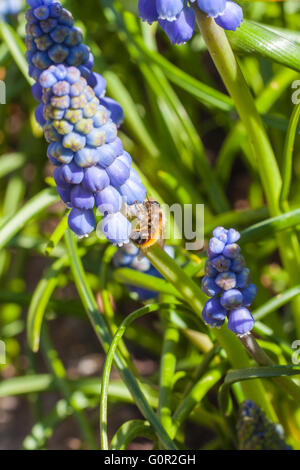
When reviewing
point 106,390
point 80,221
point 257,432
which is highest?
point 80,221

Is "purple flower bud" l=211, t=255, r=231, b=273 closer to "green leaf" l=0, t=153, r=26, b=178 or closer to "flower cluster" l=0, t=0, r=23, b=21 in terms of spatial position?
"flower cluster" l=0, t=0, r=23, b=21

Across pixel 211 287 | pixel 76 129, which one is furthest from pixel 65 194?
pixel 211 287

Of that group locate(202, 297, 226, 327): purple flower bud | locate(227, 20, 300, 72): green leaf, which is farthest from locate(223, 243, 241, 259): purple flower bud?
locate(227, 20, 300, 72): green leaf

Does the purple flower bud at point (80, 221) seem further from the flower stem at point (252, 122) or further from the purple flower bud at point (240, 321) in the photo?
the flower stem at point (252, 122)

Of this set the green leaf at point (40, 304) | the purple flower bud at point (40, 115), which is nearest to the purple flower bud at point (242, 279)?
the purple flower bud at point (40, 115)

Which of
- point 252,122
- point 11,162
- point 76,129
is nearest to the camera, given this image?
point 76,129

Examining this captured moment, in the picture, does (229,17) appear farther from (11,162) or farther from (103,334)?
(11,162)
